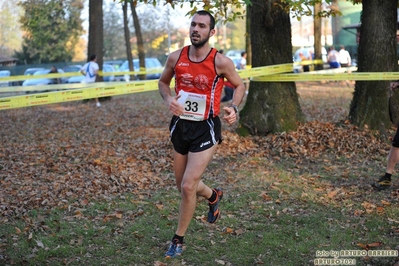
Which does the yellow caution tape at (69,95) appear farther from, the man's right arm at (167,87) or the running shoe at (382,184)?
the running shoe at (382,184)

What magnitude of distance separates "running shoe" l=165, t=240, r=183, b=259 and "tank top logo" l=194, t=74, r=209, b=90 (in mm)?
1563

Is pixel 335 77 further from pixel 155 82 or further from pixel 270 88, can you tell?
pixel 155 82

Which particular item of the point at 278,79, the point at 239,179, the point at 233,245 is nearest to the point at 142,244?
the point at 233,245

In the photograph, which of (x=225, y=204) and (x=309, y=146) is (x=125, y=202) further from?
(x=309, y=146)

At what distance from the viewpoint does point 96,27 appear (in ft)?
75.3

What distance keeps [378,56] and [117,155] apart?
17.1 ft

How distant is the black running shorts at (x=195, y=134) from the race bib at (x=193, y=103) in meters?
0.10

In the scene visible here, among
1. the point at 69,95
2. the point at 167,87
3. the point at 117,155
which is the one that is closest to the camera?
the point at 167,87

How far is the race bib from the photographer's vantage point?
19.0 feet

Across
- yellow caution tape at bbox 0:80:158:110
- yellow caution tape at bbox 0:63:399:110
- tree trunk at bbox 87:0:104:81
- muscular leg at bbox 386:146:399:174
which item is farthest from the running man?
tree trunk at bbox 87:0:104:81

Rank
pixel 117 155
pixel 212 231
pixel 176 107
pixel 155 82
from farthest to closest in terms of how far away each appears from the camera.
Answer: pixel 155 82
pixel 117 155
pixel 212 231
pixel 176 107

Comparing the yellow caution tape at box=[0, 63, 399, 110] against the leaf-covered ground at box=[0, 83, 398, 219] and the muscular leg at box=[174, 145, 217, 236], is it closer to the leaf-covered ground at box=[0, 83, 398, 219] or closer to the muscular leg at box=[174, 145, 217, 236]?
the leaf-covered ground at box=[0, 83, 398, 219]

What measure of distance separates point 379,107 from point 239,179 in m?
3.78

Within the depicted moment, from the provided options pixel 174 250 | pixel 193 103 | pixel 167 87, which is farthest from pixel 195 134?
pixel 174 250
